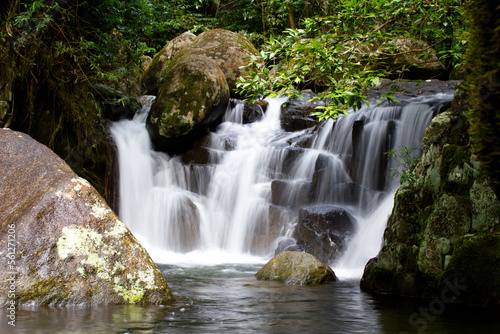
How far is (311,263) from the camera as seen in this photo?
22.0ft

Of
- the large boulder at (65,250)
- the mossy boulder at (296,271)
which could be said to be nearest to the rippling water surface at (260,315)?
the large boulder at (65,250)

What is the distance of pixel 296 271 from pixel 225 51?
10.6m

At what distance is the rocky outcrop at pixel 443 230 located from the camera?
16.3 feet

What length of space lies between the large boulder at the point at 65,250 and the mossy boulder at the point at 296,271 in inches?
97.1

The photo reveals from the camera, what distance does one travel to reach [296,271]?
6.59 meters

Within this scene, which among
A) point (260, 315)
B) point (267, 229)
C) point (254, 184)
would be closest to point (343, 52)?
point (260, 315)

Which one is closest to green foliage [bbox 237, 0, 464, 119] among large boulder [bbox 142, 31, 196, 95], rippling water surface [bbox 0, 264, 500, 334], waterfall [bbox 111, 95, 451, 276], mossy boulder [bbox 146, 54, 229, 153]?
rippling water surface [bbox 0, 264, 500, 334]

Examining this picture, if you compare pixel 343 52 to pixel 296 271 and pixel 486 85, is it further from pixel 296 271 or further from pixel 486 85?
pixel 296 271

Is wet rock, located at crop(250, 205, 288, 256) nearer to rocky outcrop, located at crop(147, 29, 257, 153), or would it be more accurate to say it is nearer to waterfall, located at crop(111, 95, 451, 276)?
waterfall, located at crop(111, 95, 451, 276)

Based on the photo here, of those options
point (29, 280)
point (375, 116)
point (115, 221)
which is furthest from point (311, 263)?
point (375, 116)

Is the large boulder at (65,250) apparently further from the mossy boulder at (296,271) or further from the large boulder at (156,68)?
the large boulder at (156,68)

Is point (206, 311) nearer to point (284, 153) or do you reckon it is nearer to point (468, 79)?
point (468, 79)

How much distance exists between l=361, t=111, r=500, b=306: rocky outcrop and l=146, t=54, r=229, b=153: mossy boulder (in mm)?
6441

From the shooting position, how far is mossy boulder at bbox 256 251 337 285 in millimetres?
6508
